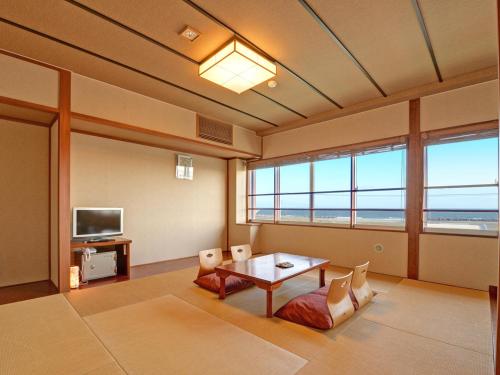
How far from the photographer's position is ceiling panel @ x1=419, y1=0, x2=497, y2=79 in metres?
2.30

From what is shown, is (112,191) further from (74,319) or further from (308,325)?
(308,325)

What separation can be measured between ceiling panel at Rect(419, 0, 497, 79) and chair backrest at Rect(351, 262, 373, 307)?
2.61 meters

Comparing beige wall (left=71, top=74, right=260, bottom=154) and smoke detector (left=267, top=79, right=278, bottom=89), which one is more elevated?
smoke detector (left=267, top=79, right=278, bottom=89)

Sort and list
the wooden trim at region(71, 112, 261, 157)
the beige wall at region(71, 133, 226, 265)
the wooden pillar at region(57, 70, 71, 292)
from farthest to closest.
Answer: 1. the beige wall at region(71, 133, 226, 265)
2. the wooden trim at region(71, 112, 261, 157)
3. the wooden pillar at region(57, 70, 71, 292)

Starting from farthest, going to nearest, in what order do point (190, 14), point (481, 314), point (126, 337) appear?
point (481, 314), point (190, 14), point (126, 337)

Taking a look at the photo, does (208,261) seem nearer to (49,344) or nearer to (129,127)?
(49,344)

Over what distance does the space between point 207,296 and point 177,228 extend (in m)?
2.60

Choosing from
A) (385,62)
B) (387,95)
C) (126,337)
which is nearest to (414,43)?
(385,62)

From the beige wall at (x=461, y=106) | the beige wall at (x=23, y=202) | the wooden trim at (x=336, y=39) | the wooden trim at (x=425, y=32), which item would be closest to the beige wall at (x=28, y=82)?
the beige wall at (x=23, y=202)

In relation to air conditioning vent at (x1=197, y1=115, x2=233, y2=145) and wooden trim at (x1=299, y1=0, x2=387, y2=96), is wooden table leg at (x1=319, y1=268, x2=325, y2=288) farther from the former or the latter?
air conditioning vent at (x1=197, y1=115, x2=233, y2=145)

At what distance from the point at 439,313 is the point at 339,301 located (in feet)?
3.84

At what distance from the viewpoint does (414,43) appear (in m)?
2.83

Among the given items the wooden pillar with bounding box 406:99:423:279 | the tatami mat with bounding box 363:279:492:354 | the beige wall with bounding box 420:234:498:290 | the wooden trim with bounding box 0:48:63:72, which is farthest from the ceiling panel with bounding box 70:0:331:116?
the beige wall with bounding box 420:234:498:290

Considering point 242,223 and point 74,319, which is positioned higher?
point 242,223
